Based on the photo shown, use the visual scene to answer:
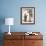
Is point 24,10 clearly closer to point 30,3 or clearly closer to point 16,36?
point 30,3

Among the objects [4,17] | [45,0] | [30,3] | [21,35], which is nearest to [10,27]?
[4,17]

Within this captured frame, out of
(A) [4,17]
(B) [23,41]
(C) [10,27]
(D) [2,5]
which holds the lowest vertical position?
(B) [23,41]

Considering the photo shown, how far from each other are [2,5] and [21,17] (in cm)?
76

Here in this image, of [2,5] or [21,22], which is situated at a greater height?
[2,5]

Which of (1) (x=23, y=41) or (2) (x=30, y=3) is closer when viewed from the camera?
(1) (x=23, y=41)

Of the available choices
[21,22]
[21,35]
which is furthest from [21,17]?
[21,35]

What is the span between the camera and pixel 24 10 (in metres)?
4.58

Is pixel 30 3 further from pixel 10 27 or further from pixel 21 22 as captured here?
pixel 10 27

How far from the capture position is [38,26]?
183 inches

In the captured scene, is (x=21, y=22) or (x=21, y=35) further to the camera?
(x=21, y=22)

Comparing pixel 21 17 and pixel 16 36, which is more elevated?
pixel 21 17

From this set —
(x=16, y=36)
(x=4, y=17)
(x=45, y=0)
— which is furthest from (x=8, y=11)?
(x=45, y=0)

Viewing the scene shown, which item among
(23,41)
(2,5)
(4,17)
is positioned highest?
(2,5)

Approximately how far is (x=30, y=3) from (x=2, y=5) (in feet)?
3.10
